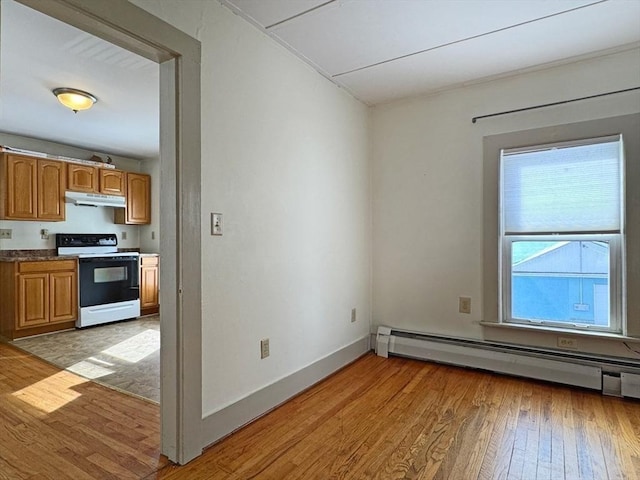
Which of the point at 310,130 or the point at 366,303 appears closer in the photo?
the point at 310,130

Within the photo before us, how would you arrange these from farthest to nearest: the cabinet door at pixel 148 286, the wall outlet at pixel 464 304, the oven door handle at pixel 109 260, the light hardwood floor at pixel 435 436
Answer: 1. the cabinet door at pixel 148 286
2. the oven door handle at pixel 109 260
3. the wall outlet at pixel 464 304
4. the light hardwood floor at pixel 435 436

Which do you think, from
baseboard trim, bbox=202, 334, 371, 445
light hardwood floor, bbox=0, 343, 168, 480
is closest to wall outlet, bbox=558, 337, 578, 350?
baseboard trim, bbox=202, 334, 371, 445

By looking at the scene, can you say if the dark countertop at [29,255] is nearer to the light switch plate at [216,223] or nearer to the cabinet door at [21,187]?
the cabinet door at [21,187]

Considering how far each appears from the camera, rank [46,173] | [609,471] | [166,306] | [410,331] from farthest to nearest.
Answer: [46,173]
[410,331]
[166,306]
[609,471]

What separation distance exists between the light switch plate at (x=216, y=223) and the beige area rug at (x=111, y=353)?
1.31 m

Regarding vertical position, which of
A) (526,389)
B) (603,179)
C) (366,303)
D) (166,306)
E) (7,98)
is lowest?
(526,389)

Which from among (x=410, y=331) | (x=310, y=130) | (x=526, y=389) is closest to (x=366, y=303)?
(x=410, y=331)

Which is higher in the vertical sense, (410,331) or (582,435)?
(410,331)

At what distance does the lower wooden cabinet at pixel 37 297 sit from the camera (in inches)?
151

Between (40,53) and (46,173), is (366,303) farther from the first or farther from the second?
(46,173)

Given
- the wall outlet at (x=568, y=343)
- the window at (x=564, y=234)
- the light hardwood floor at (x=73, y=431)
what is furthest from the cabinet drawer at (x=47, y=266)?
the wall outlet at (x=568, y=343)

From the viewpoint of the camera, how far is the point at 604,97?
2.46 m

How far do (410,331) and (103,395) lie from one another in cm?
240

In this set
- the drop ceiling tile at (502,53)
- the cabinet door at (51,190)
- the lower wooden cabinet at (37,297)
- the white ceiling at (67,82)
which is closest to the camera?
the drop ceiling tile at (502,53)
